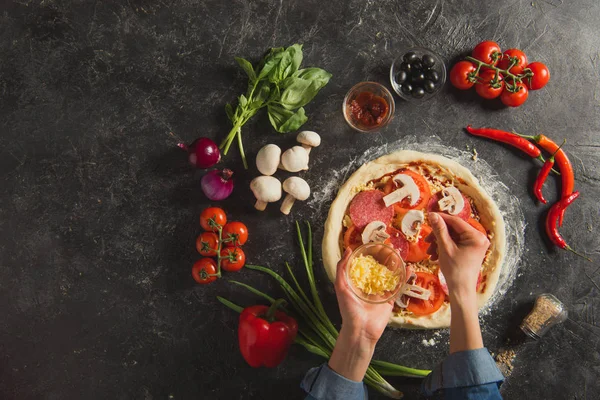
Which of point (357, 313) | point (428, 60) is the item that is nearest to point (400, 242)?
point (357, 313)

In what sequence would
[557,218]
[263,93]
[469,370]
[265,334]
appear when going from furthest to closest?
[557,218], [263,93], [265,334], [469,370]

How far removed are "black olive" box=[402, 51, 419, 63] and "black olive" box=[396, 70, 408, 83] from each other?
86 millimetres

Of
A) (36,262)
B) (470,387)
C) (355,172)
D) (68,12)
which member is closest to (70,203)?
(36,262)

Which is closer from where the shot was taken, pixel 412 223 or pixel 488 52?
pixel 412 223

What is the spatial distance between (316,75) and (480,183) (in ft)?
4.60

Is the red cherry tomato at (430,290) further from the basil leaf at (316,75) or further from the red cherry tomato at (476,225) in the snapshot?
the basil leaf at (316,75)

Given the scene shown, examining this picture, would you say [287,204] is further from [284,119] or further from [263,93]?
[263,93]

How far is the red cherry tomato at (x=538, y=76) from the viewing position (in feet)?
11.2

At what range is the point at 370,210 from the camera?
10.7 ft

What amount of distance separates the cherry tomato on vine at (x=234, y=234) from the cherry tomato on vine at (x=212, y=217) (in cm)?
6

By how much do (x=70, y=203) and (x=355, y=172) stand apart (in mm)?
2027

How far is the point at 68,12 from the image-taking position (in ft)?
11.5

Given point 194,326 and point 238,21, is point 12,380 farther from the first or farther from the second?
point 238,21

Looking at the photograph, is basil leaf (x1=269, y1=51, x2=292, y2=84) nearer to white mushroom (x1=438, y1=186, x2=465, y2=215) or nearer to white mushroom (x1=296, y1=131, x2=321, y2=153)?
white mushroom (x1=296, y1=131, x2=321, y2=153)
